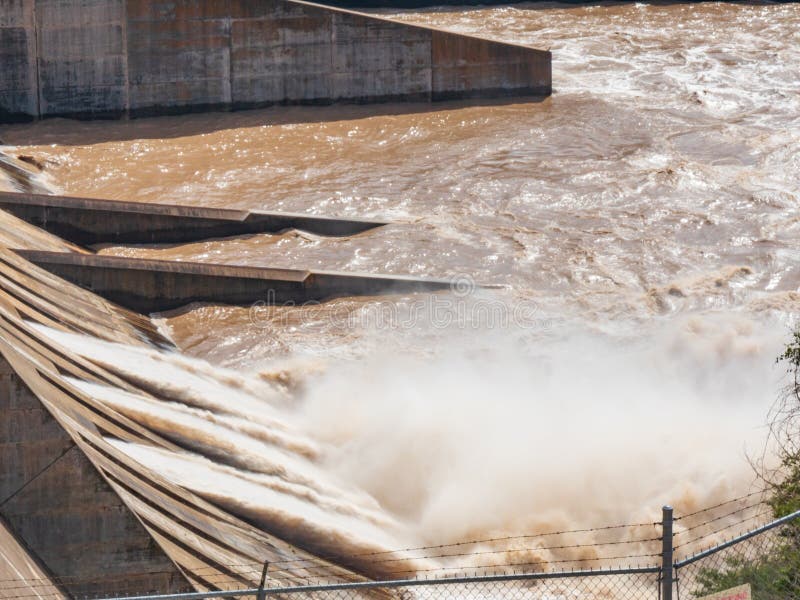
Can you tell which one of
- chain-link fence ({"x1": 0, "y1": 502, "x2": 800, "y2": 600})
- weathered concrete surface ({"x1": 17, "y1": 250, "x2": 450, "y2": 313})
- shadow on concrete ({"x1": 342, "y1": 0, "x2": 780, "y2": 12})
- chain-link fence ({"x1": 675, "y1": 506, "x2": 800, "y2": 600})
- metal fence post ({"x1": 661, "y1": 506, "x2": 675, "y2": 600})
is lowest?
chain-link fence ({"x1": 0, "y1": 502, "x2": 800, "y2": 600})

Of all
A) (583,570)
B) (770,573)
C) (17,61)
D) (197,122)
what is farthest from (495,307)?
(17,61)

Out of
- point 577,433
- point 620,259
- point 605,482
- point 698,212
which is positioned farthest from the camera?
point 698,212

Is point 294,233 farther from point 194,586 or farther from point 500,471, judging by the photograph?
point 194,586

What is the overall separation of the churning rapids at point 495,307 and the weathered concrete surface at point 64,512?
5.18 feet

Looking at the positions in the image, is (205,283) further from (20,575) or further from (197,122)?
(197,122)

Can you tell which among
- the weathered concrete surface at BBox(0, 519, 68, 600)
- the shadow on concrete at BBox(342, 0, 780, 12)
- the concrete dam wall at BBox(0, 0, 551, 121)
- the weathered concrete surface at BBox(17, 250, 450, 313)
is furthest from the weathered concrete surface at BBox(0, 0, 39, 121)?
the weathered concrete surface at BBox(0, 519, 68, 600)

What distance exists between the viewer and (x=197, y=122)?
2619cm

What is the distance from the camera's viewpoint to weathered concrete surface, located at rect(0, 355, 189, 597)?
10.6 meters

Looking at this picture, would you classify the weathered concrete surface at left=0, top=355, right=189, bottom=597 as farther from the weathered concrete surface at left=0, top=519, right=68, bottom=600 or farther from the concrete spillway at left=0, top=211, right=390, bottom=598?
the weathered concrete surface at left=0, top=519, right=68, bottom=600

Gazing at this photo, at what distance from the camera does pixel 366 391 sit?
625 inches

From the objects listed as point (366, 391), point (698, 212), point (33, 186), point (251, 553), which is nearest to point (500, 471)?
point (366, 391)

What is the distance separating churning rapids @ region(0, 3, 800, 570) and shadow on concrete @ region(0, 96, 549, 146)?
0.07 metres

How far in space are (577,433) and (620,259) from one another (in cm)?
506

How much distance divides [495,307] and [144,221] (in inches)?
223
